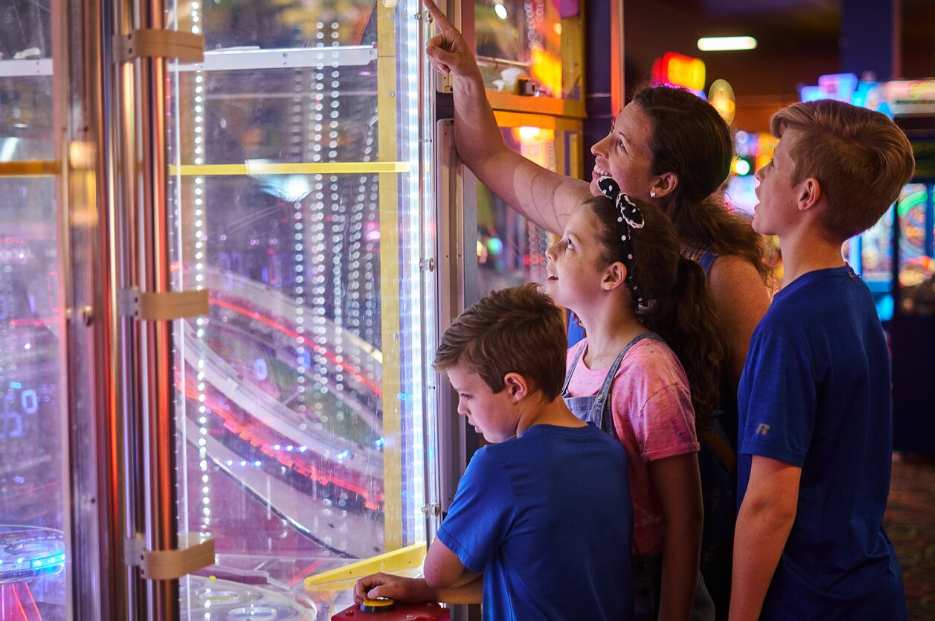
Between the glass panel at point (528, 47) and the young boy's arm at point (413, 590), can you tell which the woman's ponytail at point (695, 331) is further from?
the glass panel at point (528, 47)

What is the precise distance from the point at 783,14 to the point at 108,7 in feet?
26.9

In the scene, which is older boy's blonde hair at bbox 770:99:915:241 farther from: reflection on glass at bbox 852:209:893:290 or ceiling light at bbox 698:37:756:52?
ceiling light at bbox 698:37:756:52

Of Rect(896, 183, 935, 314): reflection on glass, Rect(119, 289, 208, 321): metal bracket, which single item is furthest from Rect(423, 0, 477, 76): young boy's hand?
Rect(896, 183, 935, 314): reflection on glass

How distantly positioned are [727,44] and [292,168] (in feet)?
24.9

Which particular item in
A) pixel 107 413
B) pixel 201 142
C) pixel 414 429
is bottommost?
pixel 414 429

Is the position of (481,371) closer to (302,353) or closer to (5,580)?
(302,353)

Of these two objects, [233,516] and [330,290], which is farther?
[330,290]

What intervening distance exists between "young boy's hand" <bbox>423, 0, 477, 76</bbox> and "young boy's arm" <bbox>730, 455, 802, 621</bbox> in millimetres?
1085

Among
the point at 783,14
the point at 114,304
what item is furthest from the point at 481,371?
the point at 783,14

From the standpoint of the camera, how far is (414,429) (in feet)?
7.68

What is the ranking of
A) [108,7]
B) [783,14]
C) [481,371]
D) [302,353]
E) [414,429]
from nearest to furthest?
[108,7] < [481,371] < [302,353] < [414,429] < [783,14]

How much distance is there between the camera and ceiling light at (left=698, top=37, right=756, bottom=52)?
8.84 metres

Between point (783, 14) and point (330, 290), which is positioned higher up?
point (783, 14)

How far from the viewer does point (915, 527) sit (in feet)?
17.7
